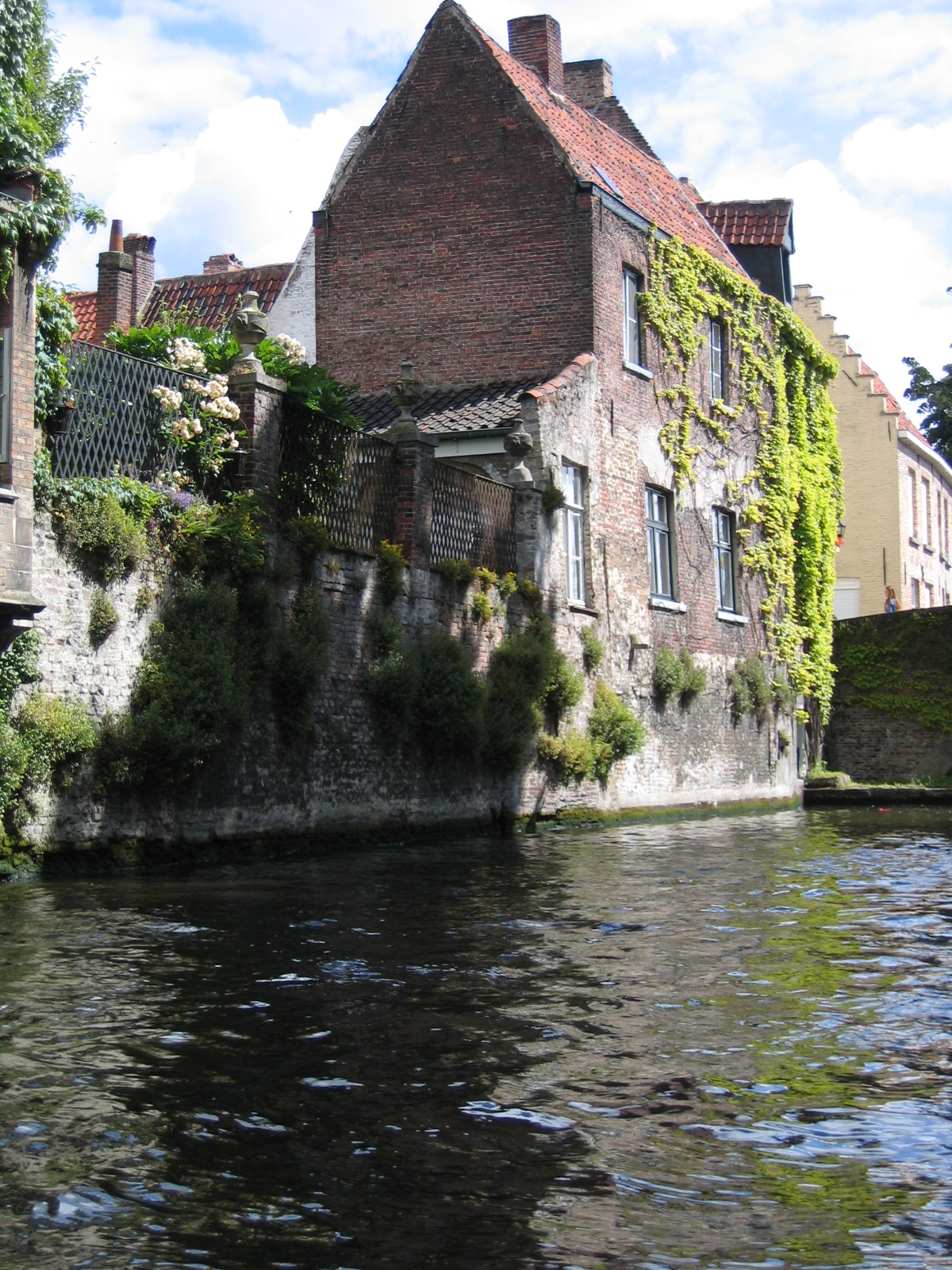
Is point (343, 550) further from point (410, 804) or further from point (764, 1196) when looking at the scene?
point (764, 1196)

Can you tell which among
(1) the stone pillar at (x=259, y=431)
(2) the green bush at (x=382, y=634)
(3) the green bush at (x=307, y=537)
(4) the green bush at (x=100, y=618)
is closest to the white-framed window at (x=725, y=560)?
(2) the green bush at (x=382, y=634)

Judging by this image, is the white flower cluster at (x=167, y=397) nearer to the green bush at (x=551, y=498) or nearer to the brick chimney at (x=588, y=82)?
→ the green bush at (x=551, y=498)

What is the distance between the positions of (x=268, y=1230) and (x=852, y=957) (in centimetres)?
490

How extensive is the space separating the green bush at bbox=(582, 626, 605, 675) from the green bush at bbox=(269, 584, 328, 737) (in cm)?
657

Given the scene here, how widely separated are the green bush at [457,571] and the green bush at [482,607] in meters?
0.23

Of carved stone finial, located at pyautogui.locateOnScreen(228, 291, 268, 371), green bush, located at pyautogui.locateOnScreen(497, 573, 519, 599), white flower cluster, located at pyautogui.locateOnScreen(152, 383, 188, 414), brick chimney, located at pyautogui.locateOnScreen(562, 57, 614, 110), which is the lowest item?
green bush, located at pyautogui.locateOnScreen(497, 573, 519, 599)

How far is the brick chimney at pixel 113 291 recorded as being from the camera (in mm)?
32094

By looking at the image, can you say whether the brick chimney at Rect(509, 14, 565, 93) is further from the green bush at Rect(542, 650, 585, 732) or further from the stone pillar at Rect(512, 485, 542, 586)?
the green bush at Rect(542, 650, 585, 732)

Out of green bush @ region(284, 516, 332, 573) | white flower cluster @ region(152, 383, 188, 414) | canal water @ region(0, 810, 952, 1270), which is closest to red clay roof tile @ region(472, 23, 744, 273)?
green bush @ region(284, 516, 332, 573)

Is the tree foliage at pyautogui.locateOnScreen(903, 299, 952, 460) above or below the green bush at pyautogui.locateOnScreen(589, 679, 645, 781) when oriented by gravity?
above

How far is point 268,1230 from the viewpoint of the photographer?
3.76 metres

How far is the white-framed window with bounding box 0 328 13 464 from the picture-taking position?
35.3 ft

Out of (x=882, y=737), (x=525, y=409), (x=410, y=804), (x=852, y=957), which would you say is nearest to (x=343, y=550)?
(x=410, y=804)

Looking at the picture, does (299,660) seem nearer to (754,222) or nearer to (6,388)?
(6,388)
